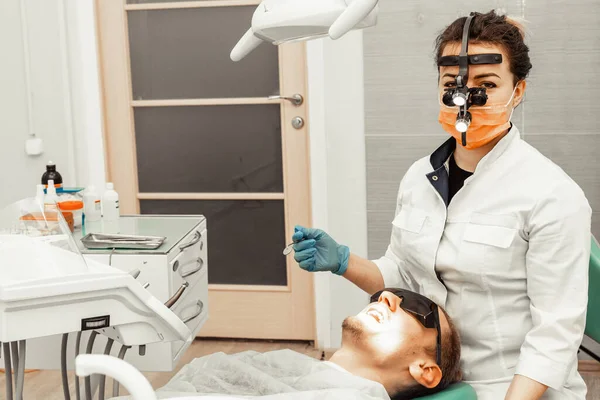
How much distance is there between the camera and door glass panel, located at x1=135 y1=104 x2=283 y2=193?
323 cm

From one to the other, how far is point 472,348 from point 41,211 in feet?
3.27

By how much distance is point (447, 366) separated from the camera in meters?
1.55

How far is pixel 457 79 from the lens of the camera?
1.57m

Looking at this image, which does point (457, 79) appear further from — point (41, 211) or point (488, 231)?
point (41, 211)

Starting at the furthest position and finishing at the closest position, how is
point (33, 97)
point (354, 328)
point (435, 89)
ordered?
1. point (33, 97)
2. point (435, 89)
3. point (354, 328)

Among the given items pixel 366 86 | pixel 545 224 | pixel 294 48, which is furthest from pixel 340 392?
pixel 294 48

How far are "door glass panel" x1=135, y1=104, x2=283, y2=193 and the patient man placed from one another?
1.67 meters

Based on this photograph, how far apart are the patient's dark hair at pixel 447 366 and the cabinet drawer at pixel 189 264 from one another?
2.95 feet

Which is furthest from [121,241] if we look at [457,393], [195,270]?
[457,393]

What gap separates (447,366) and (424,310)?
12 centimetres

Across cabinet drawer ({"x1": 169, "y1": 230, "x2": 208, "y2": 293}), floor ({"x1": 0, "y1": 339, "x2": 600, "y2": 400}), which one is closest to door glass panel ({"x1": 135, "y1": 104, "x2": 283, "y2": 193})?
floor ({"x1": 0, "y1": 339, "x2": 600, "y2": 400})

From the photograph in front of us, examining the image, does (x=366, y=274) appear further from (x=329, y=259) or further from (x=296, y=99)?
(x=296, y=99)

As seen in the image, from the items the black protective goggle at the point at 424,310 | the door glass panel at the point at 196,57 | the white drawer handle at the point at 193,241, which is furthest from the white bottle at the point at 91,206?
the black protective goggle at the point at 424,310

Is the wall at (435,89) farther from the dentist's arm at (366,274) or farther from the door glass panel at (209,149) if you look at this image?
the dentist's arm at (366,274)
